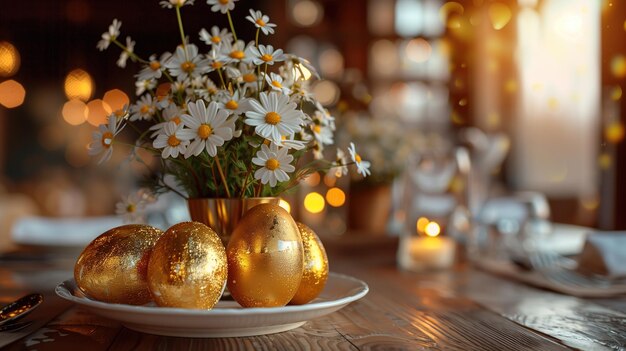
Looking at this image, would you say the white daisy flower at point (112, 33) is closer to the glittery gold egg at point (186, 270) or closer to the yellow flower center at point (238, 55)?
the yellow flower center at point (238, 55)

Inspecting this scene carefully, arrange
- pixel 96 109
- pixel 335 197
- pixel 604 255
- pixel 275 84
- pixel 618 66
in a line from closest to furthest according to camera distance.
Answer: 1. pixel 275 84
2. pixel 604 255
3. pixel 618 66
4. pixel 335 197
5. pixel 96 109

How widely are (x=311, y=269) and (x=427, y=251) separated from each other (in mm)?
646

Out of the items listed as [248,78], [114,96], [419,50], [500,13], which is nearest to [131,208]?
[248,78]

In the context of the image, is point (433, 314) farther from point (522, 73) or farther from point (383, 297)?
point (522, 73)

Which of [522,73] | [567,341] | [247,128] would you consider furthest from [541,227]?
[522,73]

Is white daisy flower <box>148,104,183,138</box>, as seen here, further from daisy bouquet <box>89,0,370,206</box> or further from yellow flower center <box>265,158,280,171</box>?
yellow flower center <box>265,158,280,171</box>

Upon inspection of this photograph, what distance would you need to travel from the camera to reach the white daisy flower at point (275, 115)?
639 mm

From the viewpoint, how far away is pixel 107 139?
27.6 inches

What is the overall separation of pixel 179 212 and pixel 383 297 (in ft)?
3.07

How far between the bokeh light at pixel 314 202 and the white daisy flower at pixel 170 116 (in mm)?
1644

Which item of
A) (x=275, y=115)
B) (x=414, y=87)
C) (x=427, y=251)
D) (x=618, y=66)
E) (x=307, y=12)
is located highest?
(x=307, y=12)

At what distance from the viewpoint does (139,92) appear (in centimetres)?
78

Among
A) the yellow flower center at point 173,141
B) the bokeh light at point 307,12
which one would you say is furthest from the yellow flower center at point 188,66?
the bokeh light at point 307,12

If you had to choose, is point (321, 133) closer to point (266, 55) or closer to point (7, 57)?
point (266, 55)
